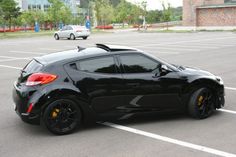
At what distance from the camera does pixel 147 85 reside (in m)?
6.30

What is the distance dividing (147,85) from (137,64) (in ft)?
1.29

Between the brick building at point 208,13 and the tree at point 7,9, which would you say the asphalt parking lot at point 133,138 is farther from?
the tree at point 7,9

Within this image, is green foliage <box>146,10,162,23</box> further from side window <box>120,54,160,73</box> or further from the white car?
side window <box>120,54,160,73</box>

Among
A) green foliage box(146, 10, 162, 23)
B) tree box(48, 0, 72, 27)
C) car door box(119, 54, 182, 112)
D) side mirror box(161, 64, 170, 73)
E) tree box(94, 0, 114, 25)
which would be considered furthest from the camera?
green foliage box(146, 10, 162, 23)

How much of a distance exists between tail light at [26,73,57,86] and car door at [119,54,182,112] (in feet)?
3.88

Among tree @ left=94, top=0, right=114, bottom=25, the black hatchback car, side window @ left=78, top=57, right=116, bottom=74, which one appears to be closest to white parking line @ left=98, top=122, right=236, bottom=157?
the black hatchback car

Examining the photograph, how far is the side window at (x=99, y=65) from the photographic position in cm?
609

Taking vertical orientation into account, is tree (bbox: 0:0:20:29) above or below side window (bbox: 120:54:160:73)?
above

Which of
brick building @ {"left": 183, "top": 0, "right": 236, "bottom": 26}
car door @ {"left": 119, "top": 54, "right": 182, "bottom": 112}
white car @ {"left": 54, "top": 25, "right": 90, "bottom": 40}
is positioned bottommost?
car door @ {"left": 119, "top": 54, "right": 182, "bottom": 112}

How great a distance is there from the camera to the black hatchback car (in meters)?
5.77

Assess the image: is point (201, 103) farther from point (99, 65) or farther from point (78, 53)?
point (78, 53)

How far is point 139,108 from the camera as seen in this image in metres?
6.30

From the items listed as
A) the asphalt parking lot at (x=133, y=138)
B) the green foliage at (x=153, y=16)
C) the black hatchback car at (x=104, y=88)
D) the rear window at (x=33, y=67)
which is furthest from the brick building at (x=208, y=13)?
the rear window at (x=33, y=67)

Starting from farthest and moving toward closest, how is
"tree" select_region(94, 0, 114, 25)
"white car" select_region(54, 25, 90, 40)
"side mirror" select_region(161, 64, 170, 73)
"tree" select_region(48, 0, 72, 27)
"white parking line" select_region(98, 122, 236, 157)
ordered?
"tree" select_region(94, 0, 114, 25) < "tree" select_region(48, 0, 72, 27) < "white car" select_region(54, 25, 90, 40) < "side mirror" select_region(161, 64, 170, 73) < "white parking line" select_region(98, 122, 236, 157)
